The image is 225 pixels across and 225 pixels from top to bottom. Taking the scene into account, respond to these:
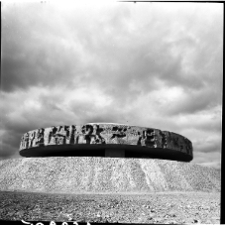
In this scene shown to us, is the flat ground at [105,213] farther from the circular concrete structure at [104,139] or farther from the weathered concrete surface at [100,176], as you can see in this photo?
the circular concrete structure at [104,139]

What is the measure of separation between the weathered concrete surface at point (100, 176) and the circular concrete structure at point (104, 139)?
2.08m

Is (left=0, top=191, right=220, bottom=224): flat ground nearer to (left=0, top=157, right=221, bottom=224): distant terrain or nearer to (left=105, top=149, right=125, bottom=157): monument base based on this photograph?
(left=0, top=157, right=221, bottom=224): distant terrain

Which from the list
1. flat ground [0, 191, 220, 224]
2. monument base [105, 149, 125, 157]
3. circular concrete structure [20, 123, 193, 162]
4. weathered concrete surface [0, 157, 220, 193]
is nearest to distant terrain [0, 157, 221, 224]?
weathered concrete surface [0, 157, 220, 193]

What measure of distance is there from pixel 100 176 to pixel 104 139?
153 inches

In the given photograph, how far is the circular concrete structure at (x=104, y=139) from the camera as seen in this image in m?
21.2

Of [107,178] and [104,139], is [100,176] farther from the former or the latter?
[104,139]

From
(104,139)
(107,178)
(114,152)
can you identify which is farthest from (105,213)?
(114,152)

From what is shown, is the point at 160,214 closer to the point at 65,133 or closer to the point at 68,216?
the point at 68,216

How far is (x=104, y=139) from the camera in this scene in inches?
830

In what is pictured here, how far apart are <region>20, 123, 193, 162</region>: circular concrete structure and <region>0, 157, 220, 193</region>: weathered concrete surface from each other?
6.83 ft

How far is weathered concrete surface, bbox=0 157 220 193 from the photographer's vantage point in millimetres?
16844

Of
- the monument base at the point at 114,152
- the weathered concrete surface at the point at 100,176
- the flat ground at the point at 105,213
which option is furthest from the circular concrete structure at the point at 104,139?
the flat ground at the point at 105,213

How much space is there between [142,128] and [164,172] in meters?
4.39

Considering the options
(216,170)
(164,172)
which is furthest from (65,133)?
(216,170)
